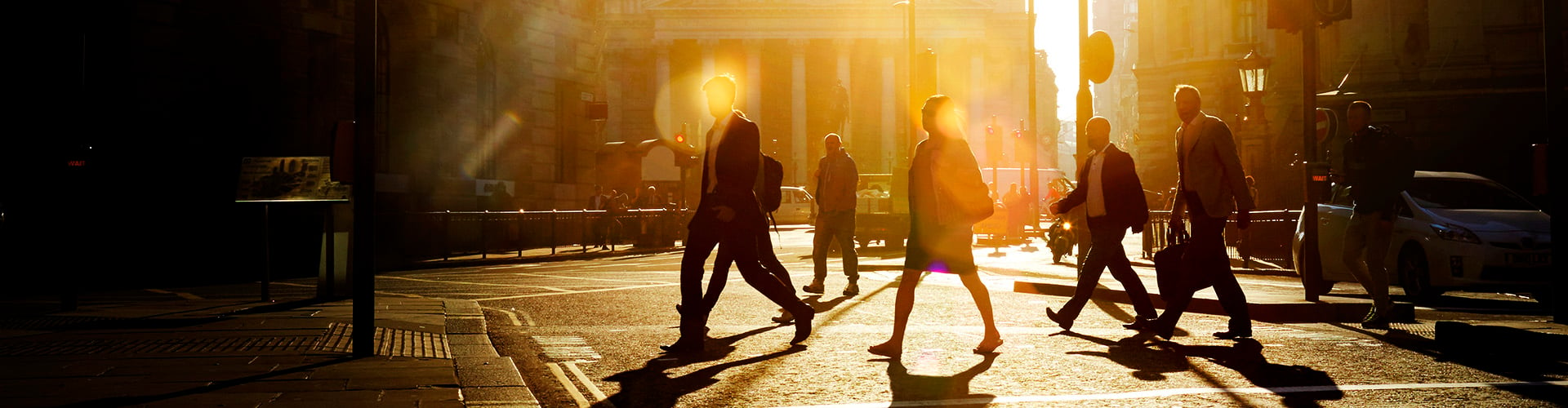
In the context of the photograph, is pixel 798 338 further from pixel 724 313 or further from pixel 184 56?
pixel 184 56

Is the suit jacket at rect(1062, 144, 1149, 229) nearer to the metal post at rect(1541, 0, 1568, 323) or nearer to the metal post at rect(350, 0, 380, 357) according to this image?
the metal post at rect(1541, 0, 1568, 323)

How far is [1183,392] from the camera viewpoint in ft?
20.7

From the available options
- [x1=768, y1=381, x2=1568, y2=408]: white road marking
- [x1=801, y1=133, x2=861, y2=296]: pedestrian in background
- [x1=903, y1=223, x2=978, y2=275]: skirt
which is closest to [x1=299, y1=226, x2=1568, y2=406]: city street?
[x1=768, y1=381, x2=1568, y2=408]: white road marking

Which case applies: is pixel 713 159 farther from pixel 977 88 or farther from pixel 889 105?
pixel 889 105

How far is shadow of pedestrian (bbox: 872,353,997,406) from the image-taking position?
6.07 meters

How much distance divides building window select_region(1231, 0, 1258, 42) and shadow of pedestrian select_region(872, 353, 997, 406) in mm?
40307

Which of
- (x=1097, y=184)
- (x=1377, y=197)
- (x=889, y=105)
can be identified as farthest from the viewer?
(x=889, y=105)

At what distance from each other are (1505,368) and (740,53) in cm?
9511

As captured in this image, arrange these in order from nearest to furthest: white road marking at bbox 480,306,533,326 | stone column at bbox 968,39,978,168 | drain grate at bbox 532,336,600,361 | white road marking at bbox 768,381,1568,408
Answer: white road marking at bbox 768,381,1568,408 → drain grate at bbox 532,336,600,361 → white road marking at bbox 480,306,533,326 → stone column at bbox 968,39,978,168

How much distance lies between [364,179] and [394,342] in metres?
1.33

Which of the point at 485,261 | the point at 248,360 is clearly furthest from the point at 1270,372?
the point at 485,261

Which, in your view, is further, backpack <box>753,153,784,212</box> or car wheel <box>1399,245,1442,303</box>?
car wheel <box>1399,245,1442,303</box>

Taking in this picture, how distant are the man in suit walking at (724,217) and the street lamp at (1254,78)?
54.6 ft

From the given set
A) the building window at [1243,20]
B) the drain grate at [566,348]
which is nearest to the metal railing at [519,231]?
the drain grate at [566,348]
